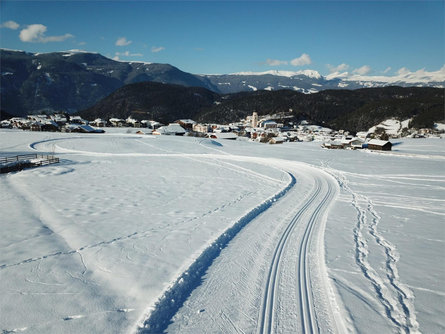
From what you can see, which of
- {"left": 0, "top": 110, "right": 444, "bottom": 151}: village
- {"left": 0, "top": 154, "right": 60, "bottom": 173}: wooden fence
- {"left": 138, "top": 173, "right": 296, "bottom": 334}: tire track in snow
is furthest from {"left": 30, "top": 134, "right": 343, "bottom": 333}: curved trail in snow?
{"left": 0, "top": 110, "right": 444, "bottom": 151}: village

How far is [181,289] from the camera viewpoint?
21.4 ft

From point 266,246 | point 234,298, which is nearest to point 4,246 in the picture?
point 234,298

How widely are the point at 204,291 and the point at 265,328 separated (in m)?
1.89

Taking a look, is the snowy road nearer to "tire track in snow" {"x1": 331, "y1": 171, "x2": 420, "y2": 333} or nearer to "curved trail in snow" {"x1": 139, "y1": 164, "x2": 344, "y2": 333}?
"curved trail in snow" {"x1": 139, "y1": 164, "x2": 344, "y2": 333}

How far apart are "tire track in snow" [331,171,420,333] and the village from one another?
4890 centimetres

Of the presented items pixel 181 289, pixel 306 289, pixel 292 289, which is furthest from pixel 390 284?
pixel 181 289

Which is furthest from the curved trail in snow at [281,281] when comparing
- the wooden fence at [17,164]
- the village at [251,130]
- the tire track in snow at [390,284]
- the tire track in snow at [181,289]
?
the village at [251,130]

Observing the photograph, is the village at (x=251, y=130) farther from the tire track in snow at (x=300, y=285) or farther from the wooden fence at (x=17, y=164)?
the wooden fence at (x=17, y=164)

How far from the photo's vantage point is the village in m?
64.3

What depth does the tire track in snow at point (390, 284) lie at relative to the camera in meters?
5.54

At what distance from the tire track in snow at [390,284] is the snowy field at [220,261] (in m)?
0.04

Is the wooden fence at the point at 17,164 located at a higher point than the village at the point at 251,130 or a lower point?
lower

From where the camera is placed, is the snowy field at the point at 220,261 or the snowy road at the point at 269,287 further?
the snowy field at the point at 220,261

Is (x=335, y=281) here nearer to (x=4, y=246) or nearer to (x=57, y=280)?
(x=57, y=280)
